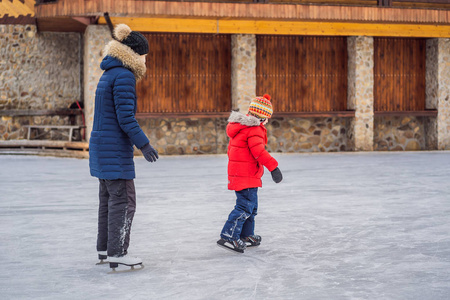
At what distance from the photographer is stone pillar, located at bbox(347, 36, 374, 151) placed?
18.4 meters

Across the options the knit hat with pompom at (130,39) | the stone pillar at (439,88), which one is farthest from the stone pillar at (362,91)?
the knit hat with pompom at (130,39)

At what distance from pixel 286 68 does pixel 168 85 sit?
10.9ft

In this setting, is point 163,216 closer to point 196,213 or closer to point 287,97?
point 196,213

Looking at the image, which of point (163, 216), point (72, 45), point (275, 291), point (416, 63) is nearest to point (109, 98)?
point (275, 291)

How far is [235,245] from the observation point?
554 cm

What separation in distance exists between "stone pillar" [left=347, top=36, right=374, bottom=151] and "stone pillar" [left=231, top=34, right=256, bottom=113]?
9.48ft

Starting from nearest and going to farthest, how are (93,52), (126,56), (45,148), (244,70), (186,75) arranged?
(126,56) → (93,52) → (244,70) → (45,148) → (186,75)

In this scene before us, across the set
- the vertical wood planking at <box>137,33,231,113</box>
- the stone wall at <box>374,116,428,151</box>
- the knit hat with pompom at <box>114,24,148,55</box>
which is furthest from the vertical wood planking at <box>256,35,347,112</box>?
the knit hat with pompom at <box>114,24,148,55</box>

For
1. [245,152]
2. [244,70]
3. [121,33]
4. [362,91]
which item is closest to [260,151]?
[245,152]

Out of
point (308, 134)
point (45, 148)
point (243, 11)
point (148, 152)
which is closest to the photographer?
point (148, 152)

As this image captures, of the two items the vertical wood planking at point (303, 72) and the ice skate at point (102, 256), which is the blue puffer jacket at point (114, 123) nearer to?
the ice skate at point (102, 256)

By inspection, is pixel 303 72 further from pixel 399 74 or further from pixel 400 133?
pixel 400 133

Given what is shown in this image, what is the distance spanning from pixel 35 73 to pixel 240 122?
13937 mm

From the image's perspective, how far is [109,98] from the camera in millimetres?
4805
